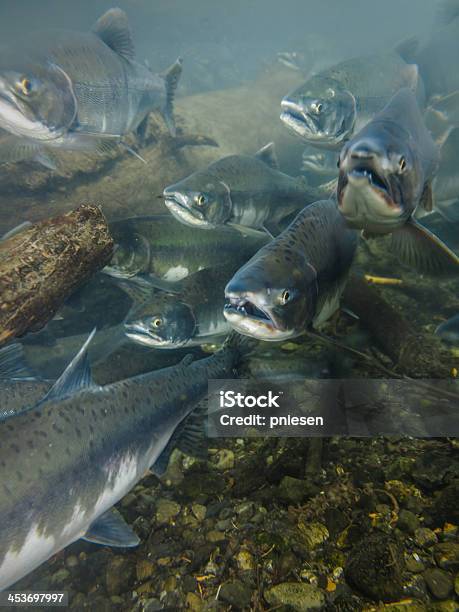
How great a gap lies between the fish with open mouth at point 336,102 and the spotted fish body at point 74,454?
397cm

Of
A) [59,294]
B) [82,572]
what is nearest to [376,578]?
[82,572]

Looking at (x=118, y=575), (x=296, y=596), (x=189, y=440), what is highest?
(x=296, y=596)

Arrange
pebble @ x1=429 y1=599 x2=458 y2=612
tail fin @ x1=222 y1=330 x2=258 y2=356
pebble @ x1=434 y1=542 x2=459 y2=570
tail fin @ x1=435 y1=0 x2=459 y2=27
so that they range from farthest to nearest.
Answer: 1. tail fin @ x1=435 y1=0 x2=459 y2=27
2. tail fin @ x1=222 y1=330 x2=258 y2=356
3. pebble @ x1=434 y1=542 x2=459 y2=570
4. pebble @ x1=429 y1=599 x2=458 y2=612

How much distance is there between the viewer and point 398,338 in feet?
11.9

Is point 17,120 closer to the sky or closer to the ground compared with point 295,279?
closer to the sky

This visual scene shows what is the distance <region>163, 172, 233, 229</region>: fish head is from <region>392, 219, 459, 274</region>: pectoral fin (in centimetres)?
222

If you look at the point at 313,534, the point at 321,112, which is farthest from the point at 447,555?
the point at 321,112

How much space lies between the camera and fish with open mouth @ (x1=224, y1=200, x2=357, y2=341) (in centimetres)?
223

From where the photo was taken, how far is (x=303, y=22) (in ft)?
327

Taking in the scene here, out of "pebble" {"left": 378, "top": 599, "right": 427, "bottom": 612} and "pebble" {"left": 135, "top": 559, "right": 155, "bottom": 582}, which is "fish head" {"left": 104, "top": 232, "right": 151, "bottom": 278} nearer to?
"pebble" {"left": 135, "top": 559, "right": 155, "bottom": 582}

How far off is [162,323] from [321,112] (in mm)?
3550

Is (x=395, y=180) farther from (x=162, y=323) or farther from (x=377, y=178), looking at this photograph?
(x=162, y=323)

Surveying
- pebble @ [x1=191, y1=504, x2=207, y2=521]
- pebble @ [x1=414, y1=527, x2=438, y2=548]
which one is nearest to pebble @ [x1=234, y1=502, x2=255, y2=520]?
pebble @ [x1=191, y1=504, x2=207, y2=521]

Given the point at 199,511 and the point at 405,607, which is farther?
the point at 199,511
